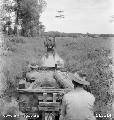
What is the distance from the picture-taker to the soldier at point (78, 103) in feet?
17.7

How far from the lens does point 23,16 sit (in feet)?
137

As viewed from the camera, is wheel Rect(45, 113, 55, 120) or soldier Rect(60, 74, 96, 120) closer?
soldier Rect(60, 74, 96, 120)

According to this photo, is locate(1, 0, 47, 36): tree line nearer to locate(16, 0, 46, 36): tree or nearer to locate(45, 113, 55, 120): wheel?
locate(16, 0, 46, 36): tree

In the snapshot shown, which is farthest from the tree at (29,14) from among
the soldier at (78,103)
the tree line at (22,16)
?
the soldier at (78,103)

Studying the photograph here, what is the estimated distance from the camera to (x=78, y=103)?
213 inches

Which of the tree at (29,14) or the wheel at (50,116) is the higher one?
the tree at (29,14)

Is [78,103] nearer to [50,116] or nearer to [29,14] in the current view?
[50,116]

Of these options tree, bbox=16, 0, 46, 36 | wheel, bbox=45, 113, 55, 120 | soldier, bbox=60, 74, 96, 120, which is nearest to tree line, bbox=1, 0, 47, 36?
tree, bbox=16, 0, 46, 36

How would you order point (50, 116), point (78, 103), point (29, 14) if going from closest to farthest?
point (78, 103)
point (50, 116)
point (29, 14)

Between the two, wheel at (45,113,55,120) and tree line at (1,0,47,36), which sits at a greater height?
tree line at (1,0,47,36)

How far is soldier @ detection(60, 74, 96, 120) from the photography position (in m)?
5.38

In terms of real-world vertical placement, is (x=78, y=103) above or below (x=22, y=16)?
below

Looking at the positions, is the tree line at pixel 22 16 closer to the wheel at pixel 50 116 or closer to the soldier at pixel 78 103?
the wheel at pixel 50 116

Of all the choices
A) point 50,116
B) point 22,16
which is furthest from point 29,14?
point 50,116
